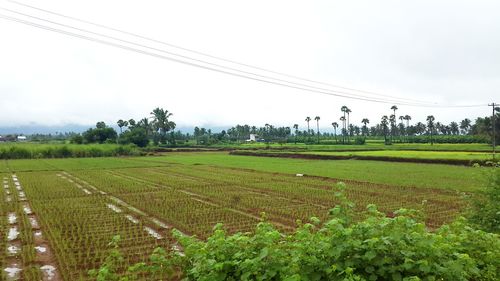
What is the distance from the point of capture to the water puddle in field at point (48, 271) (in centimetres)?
959

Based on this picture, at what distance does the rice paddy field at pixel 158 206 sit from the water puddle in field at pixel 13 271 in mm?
21

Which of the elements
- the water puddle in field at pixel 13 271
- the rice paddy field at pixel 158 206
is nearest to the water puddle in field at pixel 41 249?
the rice paddy field at pixel 158 206

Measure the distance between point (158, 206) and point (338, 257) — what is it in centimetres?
1629

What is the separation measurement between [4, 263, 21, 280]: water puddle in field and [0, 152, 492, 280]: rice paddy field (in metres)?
0.02

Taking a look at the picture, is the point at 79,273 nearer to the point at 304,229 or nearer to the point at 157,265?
the point at 157,265

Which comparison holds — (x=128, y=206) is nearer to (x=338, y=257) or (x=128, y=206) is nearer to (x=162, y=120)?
(x=338, y=257)

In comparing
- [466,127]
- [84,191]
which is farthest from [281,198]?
[466,127]

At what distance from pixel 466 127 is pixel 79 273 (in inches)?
6686

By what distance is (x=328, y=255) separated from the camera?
4.36 meters

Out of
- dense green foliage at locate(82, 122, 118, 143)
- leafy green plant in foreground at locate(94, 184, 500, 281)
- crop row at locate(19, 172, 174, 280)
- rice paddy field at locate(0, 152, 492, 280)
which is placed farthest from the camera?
dense green foliage at locate(82, 122, 118, 143)

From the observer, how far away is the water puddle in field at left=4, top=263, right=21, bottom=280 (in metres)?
9.42

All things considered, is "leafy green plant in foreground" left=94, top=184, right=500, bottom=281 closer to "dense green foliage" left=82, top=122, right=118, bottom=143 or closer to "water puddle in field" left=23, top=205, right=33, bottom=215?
"water puddle in field" left=23, top=205, right=33, bottom=215

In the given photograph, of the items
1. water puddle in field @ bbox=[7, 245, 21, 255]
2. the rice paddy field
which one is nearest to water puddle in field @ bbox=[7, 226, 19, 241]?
the rice paddy field

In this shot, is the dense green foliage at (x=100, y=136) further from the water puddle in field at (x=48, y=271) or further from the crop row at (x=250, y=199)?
the water puddle in field at (x=48, y=271)
